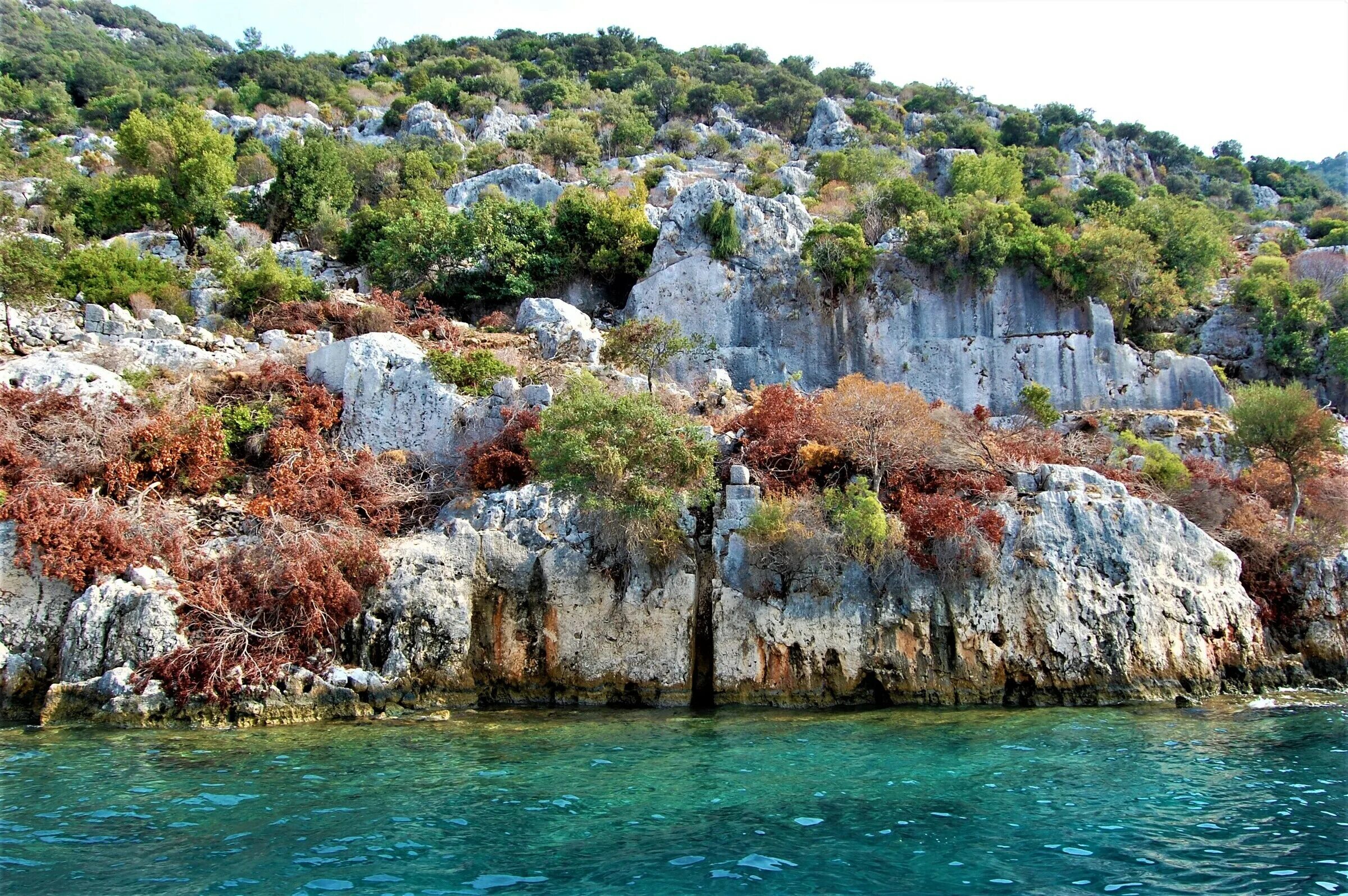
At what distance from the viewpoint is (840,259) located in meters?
30.2

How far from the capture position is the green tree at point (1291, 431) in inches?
817

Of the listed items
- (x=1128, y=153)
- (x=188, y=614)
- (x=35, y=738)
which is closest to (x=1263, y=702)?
A: (x=188, y=614)

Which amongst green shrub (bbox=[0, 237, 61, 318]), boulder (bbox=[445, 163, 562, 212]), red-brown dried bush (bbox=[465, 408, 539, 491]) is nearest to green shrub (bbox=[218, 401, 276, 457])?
red-brown dried bush (bbox=[465, 408, 539, 491])

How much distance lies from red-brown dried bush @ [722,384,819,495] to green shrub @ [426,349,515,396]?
5.90m

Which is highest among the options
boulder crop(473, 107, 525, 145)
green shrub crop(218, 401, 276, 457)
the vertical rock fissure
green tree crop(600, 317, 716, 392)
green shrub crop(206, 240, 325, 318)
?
boulder crop(473, 107, 525, 145)

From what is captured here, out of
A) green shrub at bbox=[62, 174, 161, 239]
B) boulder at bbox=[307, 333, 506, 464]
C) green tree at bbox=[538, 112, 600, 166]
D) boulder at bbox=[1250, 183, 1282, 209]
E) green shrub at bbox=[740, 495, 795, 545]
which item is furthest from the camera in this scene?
boulder at bbox=[1250, 183, 1282, 209]

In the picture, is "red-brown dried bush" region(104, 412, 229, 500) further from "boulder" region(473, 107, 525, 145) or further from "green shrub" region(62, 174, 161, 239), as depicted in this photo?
"boulder" region(473, 107, 525, 145)

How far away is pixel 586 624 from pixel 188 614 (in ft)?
23.4

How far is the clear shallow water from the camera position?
27.2 ft

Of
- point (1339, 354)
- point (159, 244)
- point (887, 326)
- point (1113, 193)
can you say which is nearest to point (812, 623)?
point (887, 326)

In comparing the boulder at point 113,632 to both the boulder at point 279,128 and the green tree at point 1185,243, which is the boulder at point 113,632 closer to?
the green tree at point 1185,243

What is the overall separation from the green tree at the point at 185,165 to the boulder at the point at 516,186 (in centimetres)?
945

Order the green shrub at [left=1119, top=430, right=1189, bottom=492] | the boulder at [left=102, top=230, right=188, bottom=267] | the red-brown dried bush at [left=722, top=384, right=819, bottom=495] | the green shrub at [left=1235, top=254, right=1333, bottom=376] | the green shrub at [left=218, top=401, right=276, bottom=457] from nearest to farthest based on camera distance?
1. the red-brown dried bush at [left=722, top=384, right=819, bottom=495]
2. the green shrub at [left=218, top=401, right=276, bottom=457]
3. the green shrub at [left=1119, top=430, right=1189, bottom=492]
4. the green shrub at [left=1235, top=254, right=1333, bottom=376]
5. the boulder at [left=102, top=230, right=188, bottom=267]

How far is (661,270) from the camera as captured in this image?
30.9m
